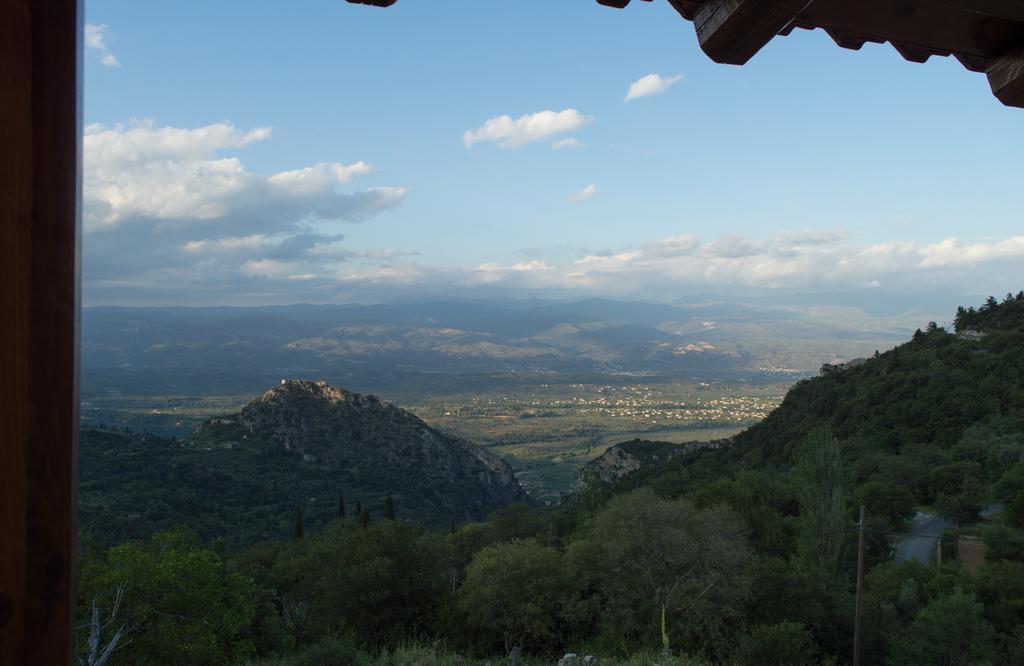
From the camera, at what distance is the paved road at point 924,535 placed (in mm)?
24250

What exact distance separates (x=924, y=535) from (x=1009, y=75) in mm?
25832

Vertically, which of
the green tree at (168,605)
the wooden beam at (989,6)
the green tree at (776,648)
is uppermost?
the wooden beam at (989,6)

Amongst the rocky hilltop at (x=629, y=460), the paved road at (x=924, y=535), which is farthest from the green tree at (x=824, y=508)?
the rocky hilltop at (x=629, y=460)

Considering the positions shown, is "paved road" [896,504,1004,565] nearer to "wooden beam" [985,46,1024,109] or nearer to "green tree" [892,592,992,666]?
"green tree" [892,592,992,666]

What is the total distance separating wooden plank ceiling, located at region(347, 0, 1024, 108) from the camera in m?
1.82

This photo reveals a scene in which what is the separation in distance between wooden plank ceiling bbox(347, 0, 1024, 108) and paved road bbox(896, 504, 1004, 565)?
25.2 meters

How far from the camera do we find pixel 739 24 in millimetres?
1812

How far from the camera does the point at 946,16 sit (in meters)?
2.04

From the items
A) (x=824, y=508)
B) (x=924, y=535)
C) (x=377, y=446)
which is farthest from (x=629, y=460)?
(x=824, y=508)

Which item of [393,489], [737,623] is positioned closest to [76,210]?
[737,623]

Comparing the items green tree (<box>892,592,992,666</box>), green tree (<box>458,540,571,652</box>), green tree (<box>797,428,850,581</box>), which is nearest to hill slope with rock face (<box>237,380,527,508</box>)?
green tree (<box>797,428,850,581</box>)

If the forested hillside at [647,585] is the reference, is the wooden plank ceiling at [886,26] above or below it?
above

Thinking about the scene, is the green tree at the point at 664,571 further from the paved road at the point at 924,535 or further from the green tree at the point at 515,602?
the paved road at the point at 924,535

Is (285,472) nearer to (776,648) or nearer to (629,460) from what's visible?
(629,460)
